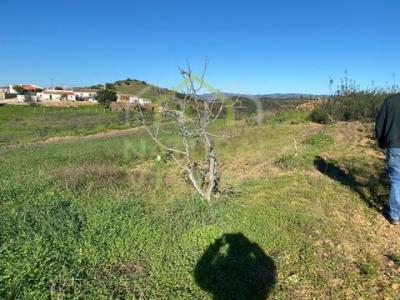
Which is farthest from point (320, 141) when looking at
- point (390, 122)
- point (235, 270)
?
point (235, 270)

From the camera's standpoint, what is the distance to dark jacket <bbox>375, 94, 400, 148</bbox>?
5059 millimetres

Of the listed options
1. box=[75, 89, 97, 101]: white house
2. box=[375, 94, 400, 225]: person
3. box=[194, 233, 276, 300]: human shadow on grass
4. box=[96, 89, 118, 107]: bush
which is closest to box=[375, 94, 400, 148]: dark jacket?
box=[375, 94, 400, 225]: person

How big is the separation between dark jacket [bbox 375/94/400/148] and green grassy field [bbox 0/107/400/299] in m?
1.14

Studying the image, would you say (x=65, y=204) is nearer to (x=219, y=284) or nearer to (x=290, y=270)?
(x=219, y=284)

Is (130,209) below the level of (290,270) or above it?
above

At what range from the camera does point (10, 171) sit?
8.26 m

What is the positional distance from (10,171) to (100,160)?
85.2 inches

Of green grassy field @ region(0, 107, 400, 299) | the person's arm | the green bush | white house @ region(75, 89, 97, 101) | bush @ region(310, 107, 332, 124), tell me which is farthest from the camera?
white house @ region(75, 89, 97, 101)

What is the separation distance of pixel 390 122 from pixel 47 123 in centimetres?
3578

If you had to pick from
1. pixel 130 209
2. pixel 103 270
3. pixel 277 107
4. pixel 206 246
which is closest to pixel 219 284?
pixel 206 246

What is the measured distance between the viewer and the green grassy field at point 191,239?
331 cm

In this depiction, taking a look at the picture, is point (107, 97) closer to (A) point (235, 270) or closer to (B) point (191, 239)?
(B) point (191, 239)

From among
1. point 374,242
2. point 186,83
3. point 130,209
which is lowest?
point 374,242

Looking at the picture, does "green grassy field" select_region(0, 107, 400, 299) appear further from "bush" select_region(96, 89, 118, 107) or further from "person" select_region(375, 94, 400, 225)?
"bush" select_region(96, 89, 118, 107)
